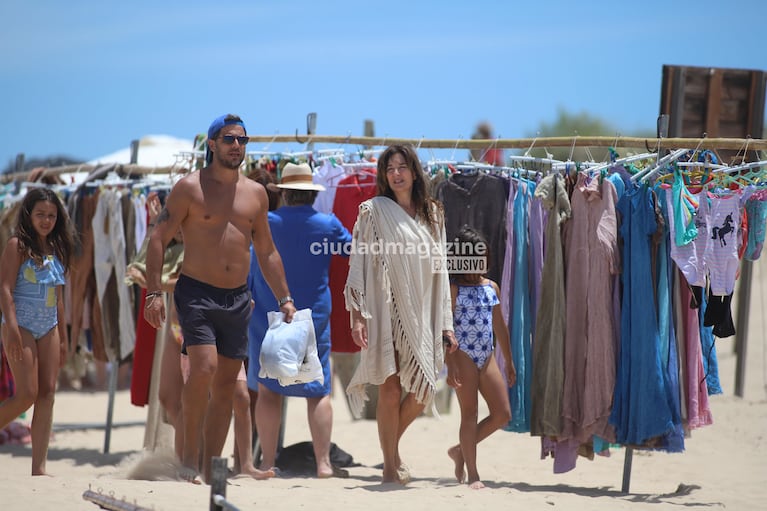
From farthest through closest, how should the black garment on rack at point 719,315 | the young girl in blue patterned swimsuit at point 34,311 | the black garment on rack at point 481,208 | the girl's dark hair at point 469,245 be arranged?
the black garment on rack at point 481,208
the girl's dark hair at point 469,245
the black garment on rack at point 719,315
the young girl in blue patterned swimsuit at point 34,311

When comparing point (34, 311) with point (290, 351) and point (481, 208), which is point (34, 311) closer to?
point (290, 351)

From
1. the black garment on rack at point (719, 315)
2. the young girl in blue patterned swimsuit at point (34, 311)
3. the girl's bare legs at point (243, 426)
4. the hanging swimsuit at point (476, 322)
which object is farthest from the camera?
the girl's bare legs at point (243, 426)

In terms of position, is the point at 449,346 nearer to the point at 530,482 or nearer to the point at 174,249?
the point at 530,482

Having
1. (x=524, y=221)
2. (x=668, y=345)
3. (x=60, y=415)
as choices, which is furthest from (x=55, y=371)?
(x=60, y=415)

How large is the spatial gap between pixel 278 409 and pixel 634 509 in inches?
95.3

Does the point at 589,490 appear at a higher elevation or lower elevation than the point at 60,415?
higher

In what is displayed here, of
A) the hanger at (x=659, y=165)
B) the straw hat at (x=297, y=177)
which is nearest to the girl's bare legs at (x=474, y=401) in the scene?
the hanger at (x=659, y=165)

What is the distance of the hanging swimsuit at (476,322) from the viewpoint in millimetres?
5941

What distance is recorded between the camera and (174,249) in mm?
6770

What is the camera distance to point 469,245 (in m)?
6.11

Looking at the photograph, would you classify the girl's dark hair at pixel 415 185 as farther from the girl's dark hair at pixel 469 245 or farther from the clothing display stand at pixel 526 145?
the clothing display stand at pixel 526 145

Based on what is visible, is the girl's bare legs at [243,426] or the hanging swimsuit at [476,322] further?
the girl's bare legs at [243,426]

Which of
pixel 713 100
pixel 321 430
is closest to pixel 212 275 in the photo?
pixel 321 430

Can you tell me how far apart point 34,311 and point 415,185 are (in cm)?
244
